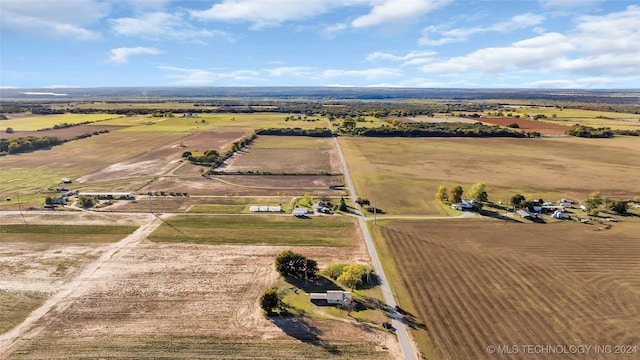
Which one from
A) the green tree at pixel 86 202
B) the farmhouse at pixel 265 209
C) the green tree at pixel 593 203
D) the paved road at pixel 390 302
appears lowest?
the paved road at pixel 390 302

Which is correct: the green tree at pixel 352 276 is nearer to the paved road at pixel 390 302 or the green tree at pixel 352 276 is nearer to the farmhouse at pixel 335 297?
the paved road at pixel 390 302

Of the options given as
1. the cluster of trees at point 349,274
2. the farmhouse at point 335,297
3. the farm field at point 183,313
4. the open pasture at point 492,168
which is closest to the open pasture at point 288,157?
the open pasture at point 492,168

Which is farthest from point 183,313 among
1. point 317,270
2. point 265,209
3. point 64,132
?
point 64,132

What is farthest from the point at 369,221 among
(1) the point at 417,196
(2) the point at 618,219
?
(2) the point at 618,219

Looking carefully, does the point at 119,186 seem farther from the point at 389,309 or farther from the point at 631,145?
the point at 631,145

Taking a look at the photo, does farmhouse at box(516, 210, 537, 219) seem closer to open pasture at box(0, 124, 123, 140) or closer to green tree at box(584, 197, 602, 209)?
green tree at box(584, 197, 602, 209)
